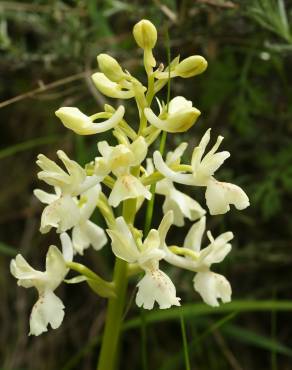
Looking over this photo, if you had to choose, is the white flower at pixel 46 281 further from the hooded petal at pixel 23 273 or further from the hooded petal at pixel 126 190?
the hooded petal at pixel 126 190

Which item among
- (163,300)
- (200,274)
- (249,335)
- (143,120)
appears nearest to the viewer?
(163,300)

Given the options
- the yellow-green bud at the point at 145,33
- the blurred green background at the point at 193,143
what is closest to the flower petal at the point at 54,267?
the yellow-green bud at the point at 145,33

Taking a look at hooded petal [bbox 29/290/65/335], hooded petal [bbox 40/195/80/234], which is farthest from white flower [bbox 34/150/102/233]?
hooded petal [bbox 29/290/65/335]

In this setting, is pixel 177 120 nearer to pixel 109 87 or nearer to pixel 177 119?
pixel 177 119

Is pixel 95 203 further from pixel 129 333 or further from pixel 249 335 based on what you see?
pixel 129 333

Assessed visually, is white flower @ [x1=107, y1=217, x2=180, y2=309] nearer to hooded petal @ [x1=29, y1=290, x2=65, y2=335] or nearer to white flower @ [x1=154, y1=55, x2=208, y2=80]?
hooded petal @ [x1=29, y1=290, x2=65, y2=335]


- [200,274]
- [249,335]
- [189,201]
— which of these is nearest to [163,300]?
[200,274]
